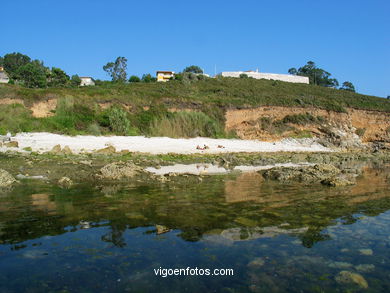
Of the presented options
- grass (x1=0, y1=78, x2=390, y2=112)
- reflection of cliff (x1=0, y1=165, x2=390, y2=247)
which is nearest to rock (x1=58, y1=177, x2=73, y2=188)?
reflection of cliff (x1=0, y1=165, x2=390, y2=247)

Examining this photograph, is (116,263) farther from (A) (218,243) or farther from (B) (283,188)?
(B) (283,188)

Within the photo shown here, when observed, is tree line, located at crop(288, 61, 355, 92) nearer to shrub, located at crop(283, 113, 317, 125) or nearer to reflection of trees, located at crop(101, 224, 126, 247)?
shrub, located at crop(283, 113, 317, 125)

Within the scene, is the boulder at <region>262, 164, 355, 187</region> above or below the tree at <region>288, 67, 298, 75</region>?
below

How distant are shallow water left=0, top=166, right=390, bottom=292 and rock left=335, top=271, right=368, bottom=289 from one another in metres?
0.03

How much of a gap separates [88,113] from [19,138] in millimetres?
6928

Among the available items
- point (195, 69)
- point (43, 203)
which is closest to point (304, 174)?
point (43, 203)

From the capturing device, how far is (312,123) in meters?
34.9

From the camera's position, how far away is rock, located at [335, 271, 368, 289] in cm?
392

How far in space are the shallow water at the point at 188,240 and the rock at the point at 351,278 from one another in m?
0.03

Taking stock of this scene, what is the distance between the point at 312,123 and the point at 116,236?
3308 cm

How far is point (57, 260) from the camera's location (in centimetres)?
437

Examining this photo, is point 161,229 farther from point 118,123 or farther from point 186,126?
point 186,126

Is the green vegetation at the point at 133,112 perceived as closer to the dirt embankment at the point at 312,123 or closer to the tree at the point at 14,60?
the dirt embankment at the point at 312,123

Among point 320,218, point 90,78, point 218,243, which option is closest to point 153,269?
point 218,243
